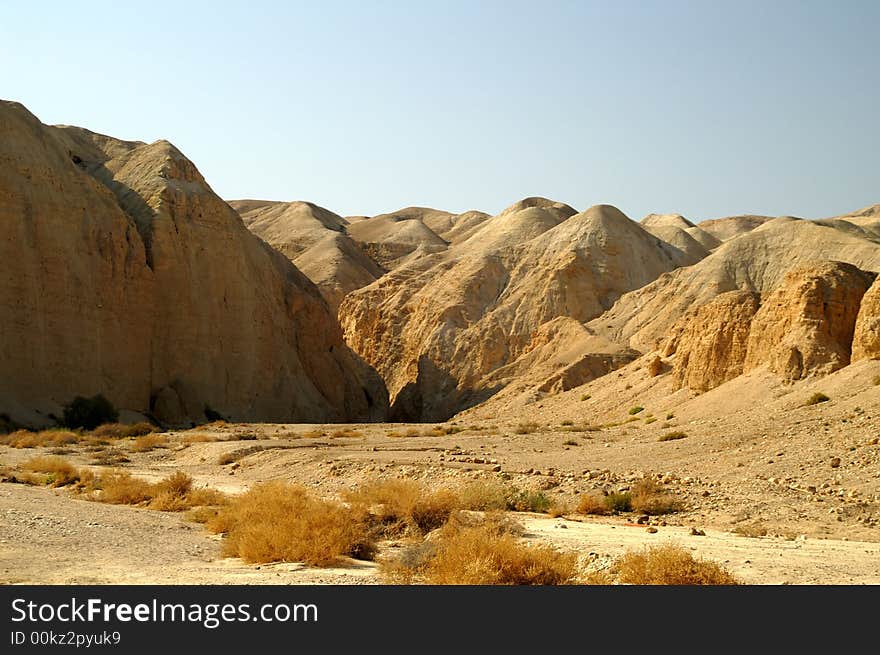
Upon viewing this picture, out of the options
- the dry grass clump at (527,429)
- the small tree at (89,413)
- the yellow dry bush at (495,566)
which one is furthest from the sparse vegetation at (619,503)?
the small tree at (89,413)

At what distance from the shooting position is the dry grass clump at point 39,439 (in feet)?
101

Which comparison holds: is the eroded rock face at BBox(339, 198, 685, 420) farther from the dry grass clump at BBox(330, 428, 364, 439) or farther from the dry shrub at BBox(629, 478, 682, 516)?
the dry shrub at BBox(629, 478, 682, 516)

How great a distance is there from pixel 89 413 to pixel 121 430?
15.2ft

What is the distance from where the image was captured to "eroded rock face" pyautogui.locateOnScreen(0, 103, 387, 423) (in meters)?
41.3

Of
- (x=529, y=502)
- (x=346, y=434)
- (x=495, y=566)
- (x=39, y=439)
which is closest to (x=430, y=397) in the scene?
(x=346, y=434)

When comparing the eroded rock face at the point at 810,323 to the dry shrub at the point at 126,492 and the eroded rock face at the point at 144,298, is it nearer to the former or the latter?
the dry shrub at the point at 126,492

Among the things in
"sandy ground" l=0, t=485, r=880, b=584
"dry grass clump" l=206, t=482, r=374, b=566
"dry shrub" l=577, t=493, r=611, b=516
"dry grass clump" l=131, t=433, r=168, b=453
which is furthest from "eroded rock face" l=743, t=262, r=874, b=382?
"dry grass clump" l=131, t=433, r=168, b=453

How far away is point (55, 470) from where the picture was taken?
21125 mm

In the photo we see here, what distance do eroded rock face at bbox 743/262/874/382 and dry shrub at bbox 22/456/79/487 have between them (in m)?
19.7

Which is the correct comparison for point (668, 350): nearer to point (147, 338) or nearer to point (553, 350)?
point (553, 350)

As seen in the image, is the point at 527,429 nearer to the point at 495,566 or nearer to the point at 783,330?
the point at 783,330
